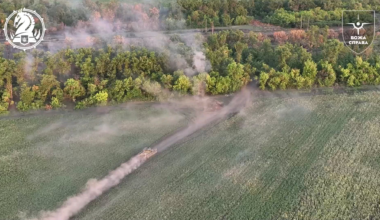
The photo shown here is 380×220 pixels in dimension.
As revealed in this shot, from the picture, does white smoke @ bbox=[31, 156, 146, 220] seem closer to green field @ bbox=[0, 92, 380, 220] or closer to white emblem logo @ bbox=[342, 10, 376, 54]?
green field @ bbox=[0, 92, 380, 220]

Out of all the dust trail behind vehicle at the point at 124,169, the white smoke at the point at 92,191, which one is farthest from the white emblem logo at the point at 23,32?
the white smoke at the point at 92,191

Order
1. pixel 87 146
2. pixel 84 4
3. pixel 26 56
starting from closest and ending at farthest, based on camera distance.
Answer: pixel 87 146 → pixel 26 56 → pixel 84 4

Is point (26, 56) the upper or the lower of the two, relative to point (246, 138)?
upper

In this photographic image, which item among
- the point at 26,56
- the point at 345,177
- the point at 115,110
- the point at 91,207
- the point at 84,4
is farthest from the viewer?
the point at 84,4

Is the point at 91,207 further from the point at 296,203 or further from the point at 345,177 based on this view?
the point at 345,177

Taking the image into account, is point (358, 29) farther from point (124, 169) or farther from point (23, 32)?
point (23, 32)

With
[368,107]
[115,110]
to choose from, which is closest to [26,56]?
[115,110]

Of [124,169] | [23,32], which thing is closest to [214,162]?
[124,169]
